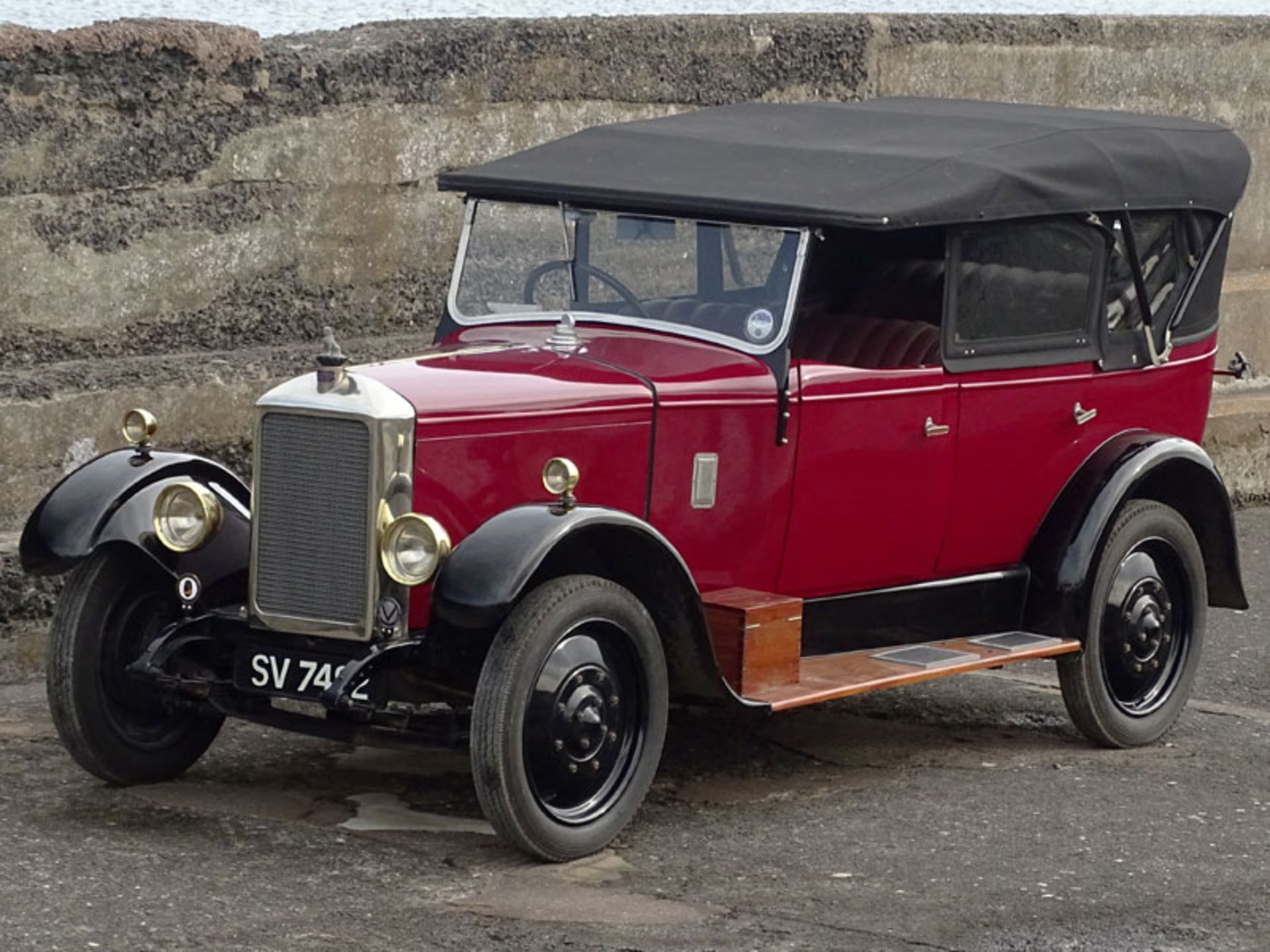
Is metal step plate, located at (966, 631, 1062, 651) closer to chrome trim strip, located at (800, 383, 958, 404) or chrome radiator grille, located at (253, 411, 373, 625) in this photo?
chrome trim strip, located at (800, 383, 958, 404)

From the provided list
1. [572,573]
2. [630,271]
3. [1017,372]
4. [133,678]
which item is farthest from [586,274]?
[133,678]

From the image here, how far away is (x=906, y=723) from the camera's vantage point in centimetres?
742

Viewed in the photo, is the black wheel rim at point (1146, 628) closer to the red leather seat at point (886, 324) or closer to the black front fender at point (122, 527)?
the red leather seat at point (886, 324)

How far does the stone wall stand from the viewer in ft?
26.8

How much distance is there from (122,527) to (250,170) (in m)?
→ 2.85

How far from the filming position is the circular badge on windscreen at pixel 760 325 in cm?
645

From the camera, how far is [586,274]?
6.80 m

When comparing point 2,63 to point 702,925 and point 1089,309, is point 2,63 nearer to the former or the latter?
point 1089,309

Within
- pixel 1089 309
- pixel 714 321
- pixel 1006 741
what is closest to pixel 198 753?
pixel 714 321

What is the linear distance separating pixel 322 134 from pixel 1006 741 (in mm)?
3549

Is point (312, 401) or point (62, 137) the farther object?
point (62, 137)

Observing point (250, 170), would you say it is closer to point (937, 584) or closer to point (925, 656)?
point (937, 584)

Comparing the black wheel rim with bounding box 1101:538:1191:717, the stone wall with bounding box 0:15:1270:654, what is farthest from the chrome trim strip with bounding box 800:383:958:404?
the stone wall with bounding box 0:15:1270:654

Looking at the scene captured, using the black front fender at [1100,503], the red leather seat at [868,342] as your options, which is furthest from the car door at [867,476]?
the black front fender at [1100,503]
